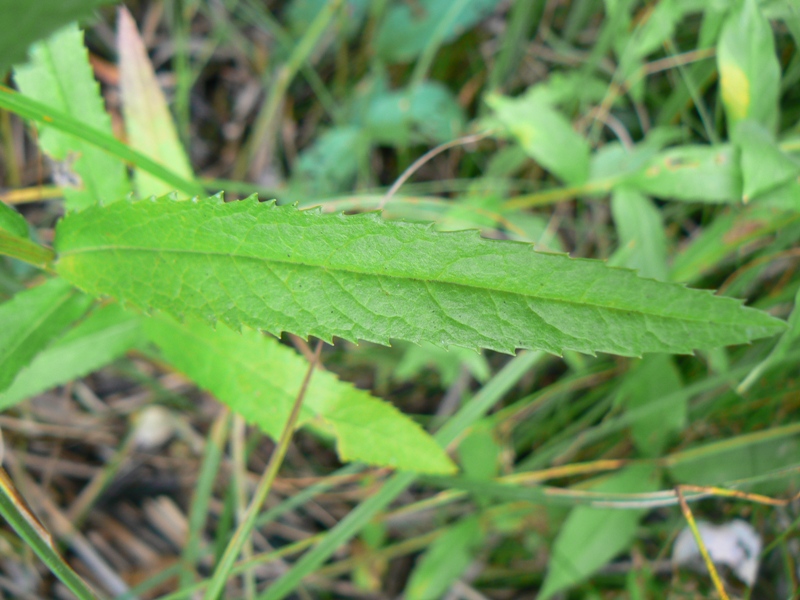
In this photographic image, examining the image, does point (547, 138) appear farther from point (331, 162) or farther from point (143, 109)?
point (143, 109)

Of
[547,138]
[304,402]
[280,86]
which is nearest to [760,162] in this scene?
[547,138]

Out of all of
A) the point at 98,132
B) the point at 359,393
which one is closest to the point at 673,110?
the point at 359,393

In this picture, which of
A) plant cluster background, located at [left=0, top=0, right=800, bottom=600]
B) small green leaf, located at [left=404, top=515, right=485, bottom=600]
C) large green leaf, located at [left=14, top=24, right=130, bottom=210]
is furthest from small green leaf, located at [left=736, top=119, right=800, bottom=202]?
large green leaf, located at [left=14, top=24, right=130, bottom=210]

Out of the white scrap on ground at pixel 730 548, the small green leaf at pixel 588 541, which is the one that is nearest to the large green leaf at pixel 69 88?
the small green leaf at pixel 588 541

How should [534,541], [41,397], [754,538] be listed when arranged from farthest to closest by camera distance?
[41,397]
[534,541]
[754,538]

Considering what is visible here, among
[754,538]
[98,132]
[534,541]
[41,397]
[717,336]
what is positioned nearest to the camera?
[717,336]

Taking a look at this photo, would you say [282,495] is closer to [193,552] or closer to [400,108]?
[193,552]

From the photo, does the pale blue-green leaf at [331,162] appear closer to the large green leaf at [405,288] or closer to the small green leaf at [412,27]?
the small green leaf at [412,27]

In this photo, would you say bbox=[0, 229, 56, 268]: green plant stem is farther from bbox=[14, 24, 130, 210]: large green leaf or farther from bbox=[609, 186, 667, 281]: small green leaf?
bbox=[609, 186, 667, 281]: small green leaf
